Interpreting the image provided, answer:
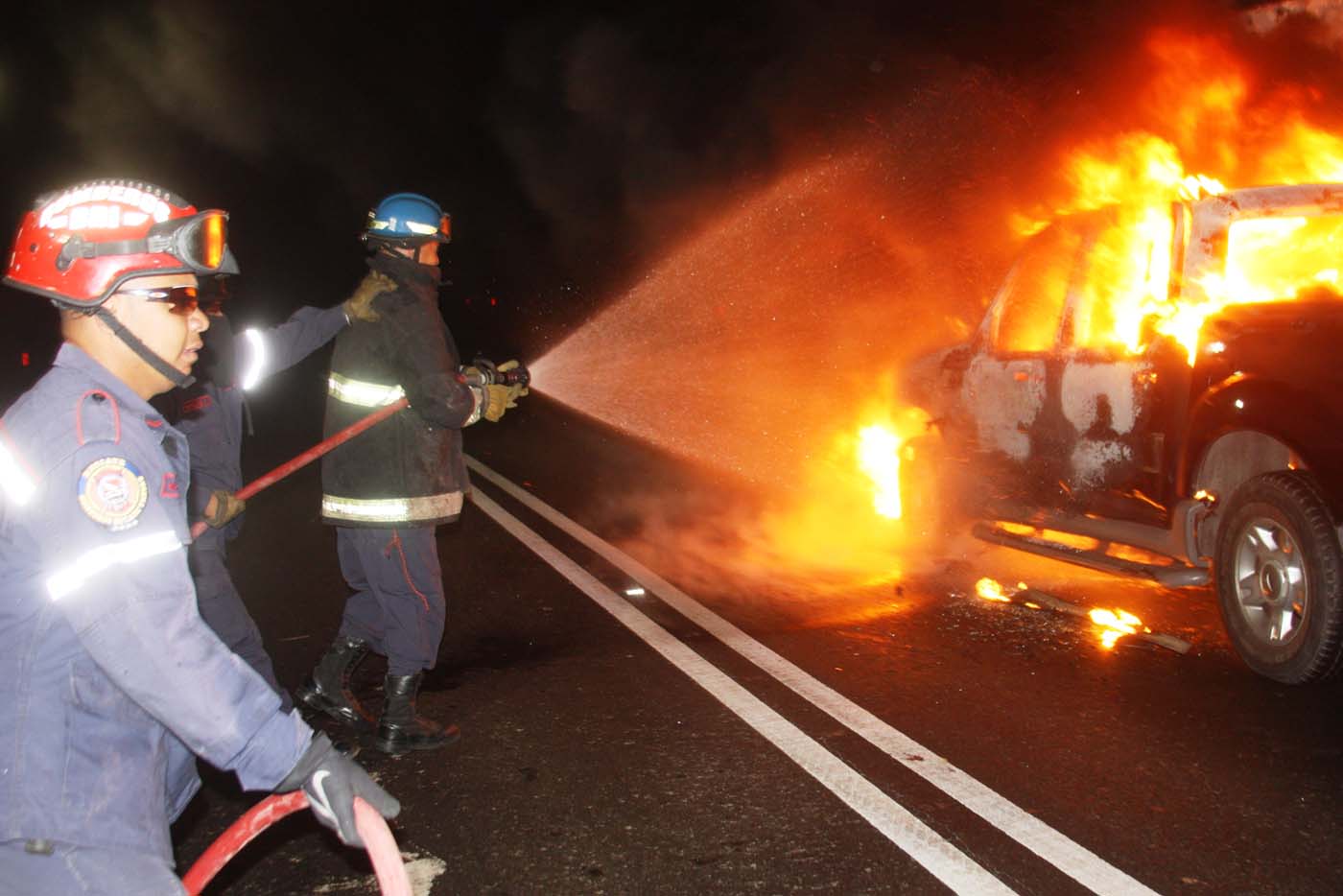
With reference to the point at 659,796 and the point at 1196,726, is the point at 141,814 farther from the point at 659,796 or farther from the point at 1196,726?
the point at 1196,726

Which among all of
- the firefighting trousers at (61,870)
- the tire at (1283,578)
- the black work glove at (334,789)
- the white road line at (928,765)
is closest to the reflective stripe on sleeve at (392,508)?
the white road line at (928,765)

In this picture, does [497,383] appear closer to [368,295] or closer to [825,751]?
[368,295]

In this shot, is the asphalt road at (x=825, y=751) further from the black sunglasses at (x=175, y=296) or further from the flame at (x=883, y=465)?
the black sunglasses at (x=175, y=296)

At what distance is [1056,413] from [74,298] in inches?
217

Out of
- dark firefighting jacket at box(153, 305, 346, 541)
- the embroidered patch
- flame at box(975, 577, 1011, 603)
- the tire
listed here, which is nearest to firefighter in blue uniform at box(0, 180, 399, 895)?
the embroidered patch

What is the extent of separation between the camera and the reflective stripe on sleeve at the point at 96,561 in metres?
1.72

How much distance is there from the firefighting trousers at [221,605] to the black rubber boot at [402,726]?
0.43 metres

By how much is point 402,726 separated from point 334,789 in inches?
106

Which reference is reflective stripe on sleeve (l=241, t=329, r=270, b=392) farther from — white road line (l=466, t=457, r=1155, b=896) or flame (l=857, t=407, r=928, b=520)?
flame (l=857, t=407, r=928, b=520)

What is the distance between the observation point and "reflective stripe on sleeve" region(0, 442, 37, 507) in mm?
1744

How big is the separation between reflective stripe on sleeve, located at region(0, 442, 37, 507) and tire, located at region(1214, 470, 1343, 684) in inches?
183

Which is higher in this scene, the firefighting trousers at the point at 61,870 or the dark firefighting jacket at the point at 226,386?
the dark firefighting jacket at the point at 226,386

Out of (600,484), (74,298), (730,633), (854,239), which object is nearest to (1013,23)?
(854,239)

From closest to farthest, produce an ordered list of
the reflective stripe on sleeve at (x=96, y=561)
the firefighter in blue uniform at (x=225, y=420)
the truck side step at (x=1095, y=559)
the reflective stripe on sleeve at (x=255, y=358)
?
1. the reflective stripe on sleeve at (x=96, y=561)
2. the firefighter in blue uniform at (x=225, y=420)
3. the reflective stripe on sleeve at (x=255, y=358)
4. the truck side step at (x=1095, y=559)
